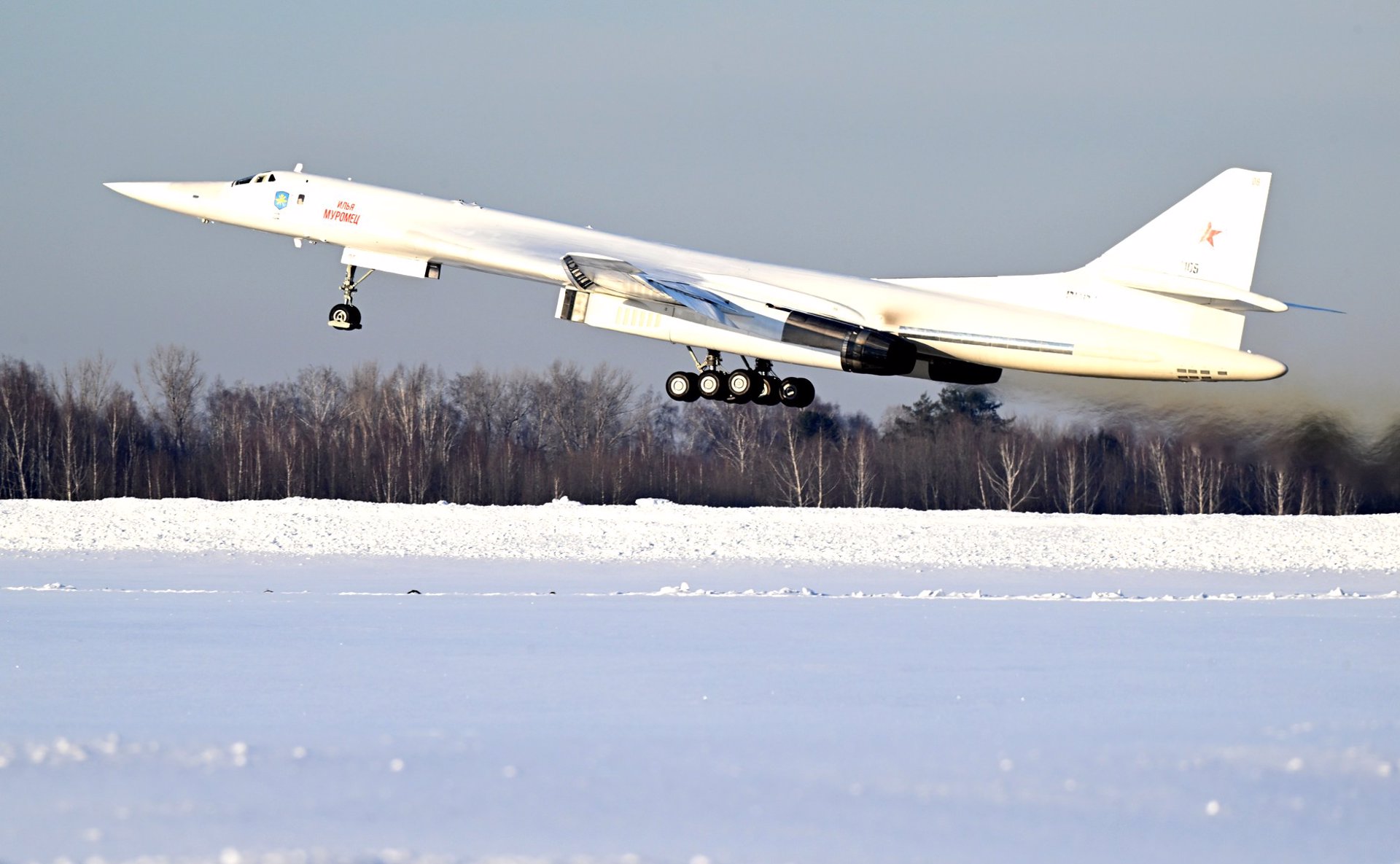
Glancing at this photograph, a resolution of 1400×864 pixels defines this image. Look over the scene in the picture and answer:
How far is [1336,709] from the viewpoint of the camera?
8.34m

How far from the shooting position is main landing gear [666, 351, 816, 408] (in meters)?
17.5

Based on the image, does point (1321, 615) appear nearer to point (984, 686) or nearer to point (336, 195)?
point (984, 686)

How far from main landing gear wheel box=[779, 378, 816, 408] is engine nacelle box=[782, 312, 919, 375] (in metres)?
1.39

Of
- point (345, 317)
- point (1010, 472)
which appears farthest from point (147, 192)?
point (1010, 472)

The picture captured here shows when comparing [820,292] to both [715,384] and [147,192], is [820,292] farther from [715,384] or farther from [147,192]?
[147,192]

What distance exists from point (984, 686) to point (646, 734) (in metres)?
2.48

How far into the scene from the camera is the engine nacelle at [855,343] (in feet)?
51.9

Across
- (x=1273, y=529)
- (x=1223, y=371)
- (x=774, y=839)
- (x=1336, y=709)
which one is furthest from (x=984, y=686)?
(x=1273, y=529)

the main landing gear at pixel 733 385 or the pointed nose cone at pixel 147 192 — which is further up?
the pointed nose cone at pixel 147 192

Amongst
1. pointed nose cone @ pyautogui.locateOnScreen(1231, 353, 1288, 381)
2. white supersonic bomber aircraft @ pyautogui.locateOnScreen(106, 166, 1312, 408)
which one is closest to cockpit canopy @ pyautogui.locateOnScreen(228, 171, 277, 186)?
white supersonic bomber aircraft @ pyautogui.locateOnScreen(106, 166, 1312, 408)

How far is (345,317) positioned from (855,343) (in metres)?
5.85

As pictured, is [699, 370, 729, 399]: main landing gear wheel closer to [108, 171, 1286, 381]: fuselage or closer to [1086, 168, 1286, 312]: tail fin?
[108, 171, 1286, 381]: fuselage

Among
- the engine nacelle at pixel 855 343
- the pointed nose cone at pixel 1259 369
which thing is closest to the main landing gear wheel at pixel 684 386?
the engine nacelle at pixel 855 343

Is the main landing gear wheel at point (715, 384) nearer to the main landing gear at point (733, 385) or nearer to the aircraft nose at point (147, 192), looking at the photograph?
the main landing gear at point (733, 385)
